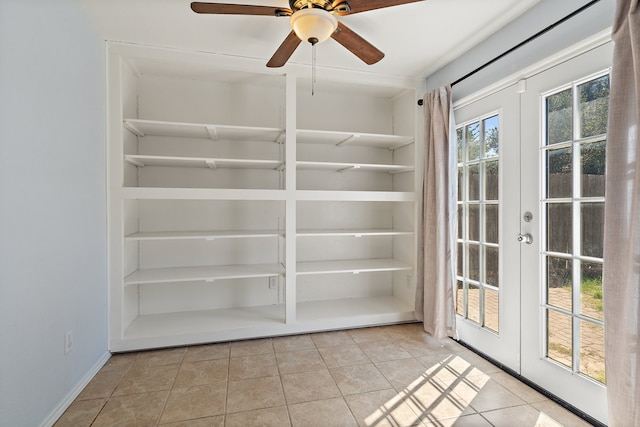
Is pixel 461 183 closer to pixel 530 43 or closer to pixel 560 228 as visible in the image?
pixel 560 228

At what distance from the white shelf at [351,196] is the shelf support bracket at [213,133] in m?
0.88

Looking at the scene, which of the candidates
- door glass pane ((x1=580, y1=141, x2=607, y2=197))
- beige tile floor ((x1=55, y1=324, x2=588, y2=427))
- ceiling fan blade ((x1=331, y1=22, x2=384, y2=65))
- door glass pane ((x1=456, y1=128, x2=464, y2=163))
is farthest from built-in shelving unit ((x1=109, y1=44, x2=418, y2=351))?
door glass pane ((x1=580, y1=141, x2=607, y2=197))

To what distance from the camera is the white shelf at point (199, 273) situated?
2486mm

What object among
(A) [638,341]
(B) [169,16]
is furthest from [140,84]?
(A) [638,341]

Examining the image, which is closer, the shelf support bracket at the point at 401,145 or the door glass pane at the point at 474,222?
the door glass pane at the point at 474,222

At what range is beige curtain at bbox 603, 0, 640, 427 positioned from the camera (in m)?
1.27

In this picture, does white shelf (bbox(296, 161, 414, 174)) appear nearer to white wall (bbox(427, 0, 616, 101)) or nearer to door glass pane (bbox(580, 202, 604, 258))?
white wall (bbox(427, 0, 616, 101))

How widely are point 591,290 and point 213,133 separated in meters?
2.87

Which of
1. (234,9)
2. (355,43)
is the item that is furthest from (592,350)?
(234,9)

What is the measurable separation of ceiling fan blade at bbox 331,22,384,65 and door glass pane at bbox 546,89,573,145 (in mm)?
1079

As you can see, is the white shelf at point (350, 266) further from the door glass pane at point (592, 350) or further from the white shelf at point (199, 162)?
the door glass pane at point (592, 350)

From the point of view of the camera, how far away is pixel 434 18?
2039 mm

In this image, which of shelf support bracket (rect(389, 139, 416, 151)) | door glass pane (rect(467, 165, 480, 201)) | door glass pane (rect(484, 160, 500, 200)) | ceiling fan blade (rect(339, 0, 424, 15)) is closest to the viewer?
ceiling fan blade (rect(339, 0, 424, 15))

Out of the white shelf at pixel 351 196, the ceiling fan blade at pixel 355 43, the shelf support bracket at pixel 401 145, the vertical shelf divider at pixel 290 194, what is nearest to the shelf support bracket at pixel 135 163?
the vertical shelf divider at pixel 290 194
